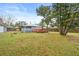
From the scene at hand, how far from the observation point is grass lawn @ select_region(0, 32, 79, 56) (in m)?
1.66

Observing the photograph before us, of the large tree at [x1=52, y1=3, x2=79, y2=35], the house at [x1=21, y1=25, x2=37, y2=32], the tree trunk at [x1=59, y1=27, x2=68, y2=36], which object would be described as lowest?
the tree trunk at [x1=59, y1=27, x2=68, y2=36]

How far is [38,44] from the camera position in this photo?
167 cm

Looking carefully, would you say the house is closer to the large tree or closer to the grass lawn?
the grass lawn

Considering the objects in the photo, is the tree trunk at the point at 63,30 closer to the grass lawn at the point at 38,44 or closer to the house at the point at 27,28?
the grass lawn at the point at 38,44

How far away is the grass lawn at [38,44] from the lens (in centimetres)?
166

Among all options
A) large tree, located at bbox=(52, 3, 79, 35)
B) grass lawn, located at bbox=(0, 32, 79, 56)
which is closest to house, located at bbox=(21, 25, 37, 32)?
grass lawn, located at bbox=(0, 32, 79, 56)

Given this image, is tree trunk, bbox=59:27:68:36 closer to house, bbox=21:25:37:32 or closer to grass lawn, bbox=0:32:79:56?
grass lawn, bbox=0:32:79:56

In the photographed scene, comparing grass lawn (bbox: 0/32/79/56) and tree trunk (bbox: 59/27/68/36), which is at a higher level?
tree trunk (bbox: 59/27/68/36)

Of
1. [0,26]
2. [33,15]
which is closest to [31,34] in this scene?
[33,15]

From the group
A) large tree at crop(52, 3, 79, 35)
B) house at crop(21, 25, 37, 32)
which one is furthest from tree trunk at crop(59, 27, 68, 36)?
house at crop(21, 25, 37, 32)

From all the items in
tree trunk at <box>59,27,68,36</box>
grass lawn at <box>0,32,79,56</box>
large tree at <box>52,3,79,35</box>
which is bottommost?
grass lawn at <box>0,32,79,56</box>

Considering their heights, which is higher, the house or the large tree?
the large tree

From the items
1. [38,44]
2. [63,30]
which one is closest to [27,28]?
[38,44]

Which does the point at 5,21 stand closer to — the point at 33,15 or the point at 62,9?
the point at 33,15
